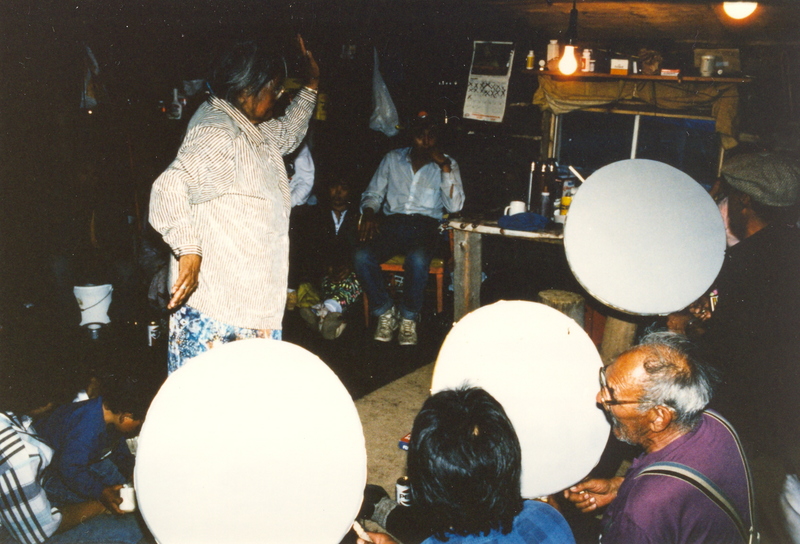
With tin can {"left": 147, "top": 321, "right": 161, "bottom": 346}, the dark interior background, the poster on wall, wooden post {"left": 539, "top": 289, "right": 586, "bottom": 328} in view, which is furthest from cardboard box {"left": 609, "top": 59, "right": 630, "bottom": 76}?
tin can {"left": 147, "top": 321, "right": 161, "bottom": 346}

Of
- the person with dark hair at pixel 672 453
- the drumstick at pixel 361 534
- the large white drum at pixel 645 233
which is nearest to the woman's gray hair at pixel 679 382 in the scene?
the person with dark hair at pixel 672 453

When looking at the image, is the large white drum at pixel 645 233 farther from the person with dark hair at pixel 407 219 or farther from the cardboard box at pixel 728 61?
the cardboard box at pixel 728 61

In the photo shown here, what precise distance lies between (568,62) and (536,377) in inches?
142

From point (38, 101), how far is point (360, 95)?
2.82 meters

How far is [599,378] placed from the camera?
1799 mm

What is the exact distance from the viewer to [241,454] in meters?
1.11

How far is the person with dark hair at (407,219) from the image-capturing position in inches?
181

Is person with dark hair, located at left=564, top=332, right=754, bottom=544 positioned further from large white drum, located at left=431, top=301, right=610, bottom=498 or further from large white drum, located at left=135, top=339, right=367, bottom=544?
large white drum, located at left=135, top=339, right=367, bottom=544

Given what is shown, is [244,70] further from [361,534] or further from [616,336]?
[616,336]

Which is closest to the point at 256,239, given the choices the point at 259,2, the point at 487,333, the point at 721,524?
the point at 487,333

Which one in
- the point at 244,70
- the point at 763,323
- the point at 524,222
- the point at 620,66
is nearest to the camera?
the point at 244,70

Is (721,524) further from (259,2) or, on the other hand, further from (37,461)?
(259,2)

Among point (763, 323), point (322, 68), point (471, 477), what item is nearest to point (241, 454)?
point (471, 477)

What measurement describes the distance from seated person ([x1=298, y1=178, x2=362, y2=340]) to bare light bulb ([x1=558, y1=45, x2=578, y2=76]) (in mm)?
2173
